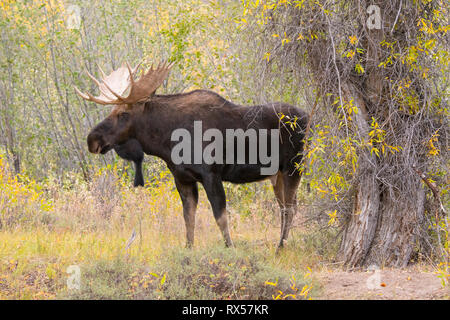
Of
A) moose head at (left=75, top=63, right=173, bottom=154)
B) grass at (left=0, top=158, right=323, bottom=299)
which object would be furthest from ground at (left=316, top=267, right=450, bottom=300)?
moose head at (left=75, top=63, right=173, bottom=154)

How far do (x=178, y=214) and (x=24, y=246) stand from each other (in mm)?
2603

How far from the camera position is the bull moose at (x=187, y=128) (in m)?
7.25

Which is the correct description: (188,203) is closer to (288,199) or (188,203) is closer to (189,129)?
(189,129)

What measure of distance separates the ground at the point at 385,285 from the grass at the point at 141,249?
0.76ft

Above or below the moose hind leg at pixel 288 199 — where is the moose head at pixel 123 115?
above

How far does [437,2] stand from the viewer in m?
6.41

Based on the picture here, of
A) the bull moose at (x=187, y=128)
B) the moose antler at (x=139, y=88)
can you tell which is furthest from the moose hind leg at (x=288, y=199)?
the moose antler at (x=139, y=88)

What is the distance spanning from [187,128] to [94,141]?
1.14 m

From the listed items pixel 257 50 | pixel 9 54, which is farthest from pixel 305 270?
pixel 9 54

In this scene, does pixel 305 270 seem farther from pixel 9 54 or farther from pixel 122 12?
pixel 9 54

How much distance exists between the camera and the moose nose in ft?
24.0
